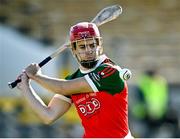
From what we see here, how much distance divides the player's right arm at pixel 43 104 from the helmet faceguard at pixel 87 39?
417 mm

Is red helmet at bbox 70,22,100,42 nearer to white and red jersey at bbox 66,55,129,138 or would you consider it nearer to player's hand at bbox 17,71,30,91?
white and red jersey at bbox 66,55,129,138

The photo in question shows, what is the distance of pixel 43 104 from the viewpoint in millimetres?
5887

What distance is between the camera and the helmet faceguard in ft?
18.3

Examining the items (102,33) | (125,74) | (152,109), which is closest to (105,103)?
(125,74)

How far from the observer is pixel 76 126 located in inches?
555

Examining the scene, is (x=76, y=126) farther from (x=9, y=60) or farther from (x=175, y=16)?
(x=175, y=16)

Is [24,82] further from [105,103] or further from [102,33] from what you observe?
[102,33]

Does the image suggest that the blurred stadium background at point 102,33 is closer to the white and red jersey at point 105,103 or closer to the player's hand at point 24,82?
the player's hand at point 24,82

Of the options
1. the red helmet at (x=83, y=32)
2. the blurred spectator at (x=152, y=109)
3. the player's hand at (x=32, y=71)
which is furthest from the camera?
the blurred spectator at (x=152, y=109)

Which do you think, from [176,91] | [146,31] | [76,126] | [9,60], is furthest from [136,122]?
[146,31]

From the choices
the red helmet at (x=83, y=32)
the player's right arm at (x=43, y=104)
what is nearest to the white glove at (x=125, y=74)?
the red helmet at (x=83, y=32)

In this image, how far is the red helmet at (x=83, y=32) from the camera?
222 inches

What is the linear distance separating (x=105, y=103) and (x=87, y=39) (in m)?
0.46

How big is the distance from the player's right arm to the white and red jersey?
0.33 metres
